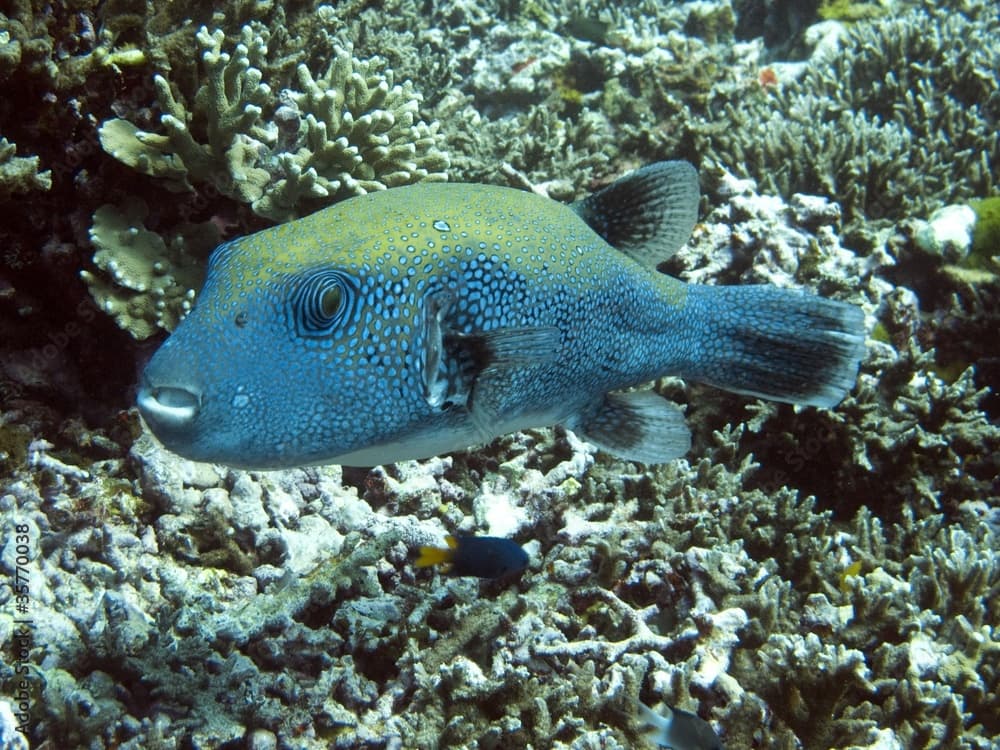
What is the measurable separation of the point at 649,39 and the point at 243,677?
8.93 m

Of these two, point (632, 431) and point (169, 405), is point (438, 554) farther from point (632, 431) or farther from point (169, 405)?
point (169, 405)

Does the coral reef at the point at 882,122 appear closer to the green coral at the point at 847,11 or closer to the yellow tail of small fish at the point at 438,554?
the green coral at the point at 847,11

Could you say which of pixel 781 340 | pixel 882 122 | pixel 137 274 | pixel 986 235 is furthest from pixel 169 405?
pixel 882 122

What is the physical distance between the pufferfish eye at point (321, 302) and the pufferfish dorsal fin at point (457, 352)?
282 millimetres

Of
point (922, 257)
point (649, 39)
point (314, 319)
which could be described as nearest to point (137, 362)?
point (314, 319)

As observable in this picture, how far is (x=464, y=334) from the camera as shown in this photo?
237 centimetres

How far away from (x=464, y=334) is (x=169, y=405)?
3.18ft

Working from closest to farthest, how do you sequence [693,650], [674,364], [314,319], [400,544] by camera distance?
[314,319], [674,364], [693,650], [400,544]

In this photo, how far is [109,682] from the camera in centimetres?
338

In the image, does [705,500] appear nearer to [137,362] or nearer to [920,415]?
[920,415]

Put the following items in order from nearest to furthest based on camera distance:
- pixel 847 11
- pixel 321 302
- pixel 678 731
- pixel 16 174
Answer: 1. pixel 321 302
2. pixel 678 731
3. pixel 16 174
4. pixel 847 11

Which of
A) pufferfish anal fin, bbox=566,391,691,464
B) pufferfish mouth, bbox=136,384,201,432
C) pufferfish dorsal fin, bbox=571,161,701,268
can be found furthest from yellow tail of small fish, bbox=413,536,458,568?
pufferfish mouth, bbox=136,384,201,432

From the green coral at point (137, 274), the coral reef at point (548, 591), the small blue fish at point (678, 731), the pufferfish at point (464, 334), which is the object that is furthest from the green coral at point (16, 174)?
the small blue fish at point (678, 731)

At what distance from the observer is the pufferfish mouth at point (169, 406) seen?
1.90 metres
